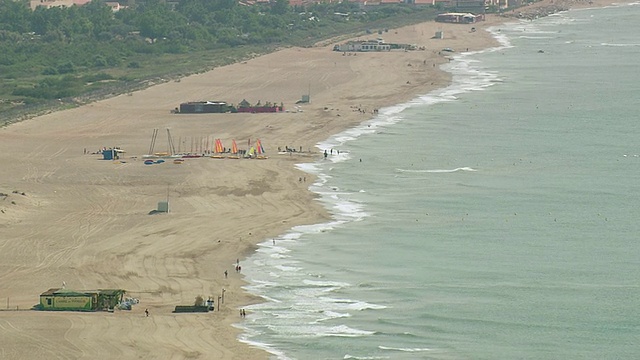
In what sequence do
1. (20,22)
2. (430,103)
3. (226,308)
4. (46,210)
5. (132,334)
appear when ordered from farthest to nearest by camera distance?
1. (20,22)
2. (430,103)
3. (46,210)
4. (226,308)
5. (132,334)

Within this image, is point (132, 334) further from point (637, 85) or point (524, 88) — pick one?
point (637, 85)

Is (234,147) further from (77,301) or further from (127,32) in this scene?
(127,32)

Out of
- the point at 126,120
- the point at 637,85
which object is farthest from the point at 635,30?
the point at 126,120

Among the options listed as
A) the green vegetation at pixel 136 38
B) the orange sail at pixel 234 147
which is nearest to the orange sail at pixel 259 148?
the orange sail at pixel 234 147

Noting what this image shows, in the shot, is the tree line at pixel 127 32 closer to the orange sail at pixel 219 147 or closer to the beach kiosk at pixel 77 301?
the orange sail at pixel 219 147

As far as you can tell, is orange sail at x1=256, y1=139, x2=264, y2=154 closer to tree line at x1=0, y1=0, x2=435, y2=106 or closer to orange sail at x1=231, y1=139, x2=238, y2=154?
orange sail at x1=231, y1=139, x2=238, y2=154

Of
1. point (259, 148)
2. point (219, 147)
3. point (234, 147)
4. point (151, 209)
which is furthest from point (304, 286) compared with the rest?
point (219, 147)
